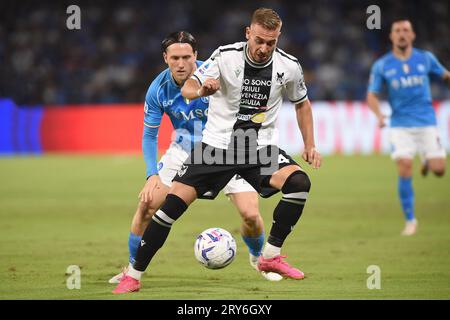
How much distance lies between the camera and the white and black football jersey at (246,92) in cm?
701

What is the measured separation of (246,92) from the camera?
7.04 metres

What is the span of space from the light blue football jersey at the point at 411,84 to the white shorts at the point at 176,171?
4136 mm

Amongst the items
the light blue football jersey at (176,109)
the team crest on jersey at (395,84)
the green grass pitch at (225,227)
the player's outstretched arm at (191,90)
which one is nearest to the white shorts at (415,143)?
the team crest on jersey at (395,84)

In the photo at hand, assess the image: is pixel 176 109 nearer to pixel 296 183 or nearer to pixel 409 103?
pixel 296 183

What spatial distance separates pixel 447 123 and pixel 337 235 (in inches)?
450

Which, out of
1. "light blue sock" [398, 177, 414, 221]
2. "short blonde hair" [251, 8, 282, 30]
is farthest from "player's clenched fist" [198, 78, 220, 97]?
"light blue sock" [398, 177, 414, 221]

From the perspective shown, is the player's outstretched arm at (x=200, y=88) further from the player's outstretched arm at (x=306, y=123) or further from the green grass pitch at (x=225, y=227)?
the green grass pitch at (x=225, y=227)

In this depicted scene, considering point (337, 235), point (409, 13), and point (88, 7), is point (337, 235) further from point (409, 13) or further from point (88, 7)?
point (88, 7)

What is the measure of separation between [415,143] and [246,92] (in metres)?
4.93

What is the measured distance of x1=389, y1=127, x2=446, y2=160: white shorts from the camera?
36.9 feet

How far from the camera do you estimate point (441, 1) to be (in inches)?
1045

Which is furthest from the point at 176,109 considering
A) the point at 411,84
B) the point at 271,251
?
the point at 411,84

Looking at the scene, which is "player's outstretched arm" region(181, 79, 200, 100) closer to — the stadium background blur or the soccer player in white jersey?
the soccer player in white jersey

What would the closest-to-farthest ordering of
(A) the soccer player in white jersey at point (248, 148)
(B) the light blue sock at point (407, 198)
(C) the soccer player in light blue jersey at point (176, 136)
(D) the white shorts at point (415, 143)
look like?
(A) the soccer player in white jersey at point (248, 148) < (C) the soccer player in light blue jersey at point (176, 136) < (B) the light blue sock at point (407, 198) < (D) the white shorts at point (415, 143)
